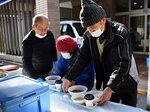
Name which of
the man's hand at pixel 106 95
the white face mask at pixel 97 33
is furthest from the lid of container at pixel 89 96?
the white face mask at pixel 97 33

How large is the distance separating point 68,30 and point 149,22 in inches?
176

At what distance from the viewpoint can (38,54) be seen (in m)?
2.49

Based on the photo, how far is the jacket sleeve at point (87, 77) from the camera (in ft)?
6.35

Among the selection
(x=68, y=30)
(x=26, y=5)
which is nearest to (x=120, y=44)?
(x=68, y=30)

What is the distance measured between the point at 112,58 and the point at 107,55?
6cm

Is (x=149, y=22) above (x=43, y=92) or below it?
above

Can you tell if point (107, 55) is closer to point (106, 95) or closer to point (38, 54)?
point (106, 95)

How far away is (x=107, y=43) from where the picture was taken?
159 centimetres

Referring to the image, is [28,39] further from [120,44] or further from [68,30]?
[68,30]

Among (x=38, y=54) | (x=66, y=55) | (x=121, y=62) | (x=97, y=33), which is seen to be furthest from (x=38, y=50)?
(x=121, y=62)

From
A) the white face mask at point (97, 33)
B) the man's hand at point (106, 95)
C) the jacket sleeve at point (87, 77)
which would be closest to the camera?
the man's hand at point (106, 95)

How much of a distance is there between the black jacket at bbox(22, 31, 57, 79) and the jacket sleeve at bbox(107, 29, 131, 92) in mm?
1095

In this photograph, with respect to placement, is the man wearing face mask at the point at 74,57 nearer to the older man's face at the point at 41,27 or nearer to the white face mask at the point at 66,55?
the white face mask at the point at 66,55

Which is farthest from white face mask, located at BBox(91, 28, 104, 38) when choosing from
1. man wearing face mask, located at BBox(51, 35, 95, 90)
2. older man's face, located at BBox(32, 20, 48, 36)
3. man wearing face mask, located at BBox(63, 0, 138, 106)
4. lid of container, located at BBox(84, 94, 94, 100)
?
older man's face, located at BBox(32, 20, 48, 36)
